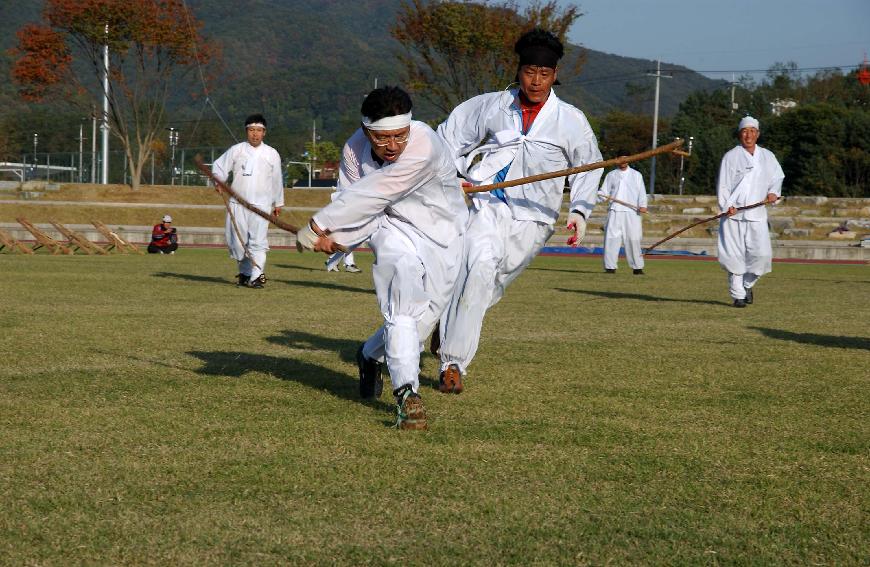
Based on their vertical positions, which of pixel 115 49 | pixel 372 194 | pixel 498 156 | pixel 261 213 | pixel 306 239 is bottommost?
pixel 306 239

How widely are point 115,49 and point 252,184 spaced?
82.6 feet

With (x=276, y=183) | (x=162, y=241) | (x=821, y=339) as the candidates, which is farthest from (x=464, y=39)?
(x=821, y=339)

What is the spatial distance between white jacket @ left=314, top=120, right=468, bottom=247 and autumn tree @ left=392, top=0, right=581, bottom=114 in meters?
31.5

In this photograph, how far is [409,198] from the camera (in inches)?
227

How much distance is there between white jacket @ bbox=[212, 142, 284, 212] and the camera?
15250mm

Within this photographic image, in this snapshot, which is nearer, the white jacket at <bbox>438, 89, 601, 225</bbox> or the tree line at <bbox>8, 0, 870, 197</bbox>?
the white jacket at <bbox>438, 89, 601, 225</bbox>

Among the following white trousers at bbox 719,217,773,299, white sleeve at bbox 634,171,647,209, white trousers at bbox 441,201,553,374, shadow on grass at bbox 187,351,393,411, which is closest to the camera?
shadow on grass at bbox 187,351,393,411

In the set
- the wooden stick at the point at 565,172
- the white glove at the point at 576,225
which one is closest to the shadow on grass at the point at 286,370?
the wooden stick at the point at 565,172

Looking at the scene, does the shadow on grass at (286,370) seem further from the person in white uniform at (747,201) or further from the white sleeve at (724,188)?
the white sleeve at (724,188)

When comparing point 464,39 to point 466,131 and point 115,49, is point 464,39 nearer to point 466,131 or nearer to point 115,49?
point 115,49

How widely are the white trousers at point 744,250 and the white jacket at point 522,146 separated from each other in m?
6.51

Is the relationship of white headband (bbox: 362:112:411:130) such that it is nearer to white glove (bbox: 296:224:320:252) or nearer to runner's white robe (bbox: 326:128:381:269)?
runner's white robe (bbox: 326:128:381:269)

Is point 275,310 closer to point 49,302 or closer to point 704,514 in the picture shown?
point 49,302

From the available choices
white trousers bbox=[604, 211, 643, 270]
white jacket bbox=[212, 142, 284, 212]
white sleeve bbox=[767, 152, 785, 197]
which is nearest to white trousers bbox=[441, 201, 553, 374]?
white sleeve bbox=[767, 152, 785, 197]
